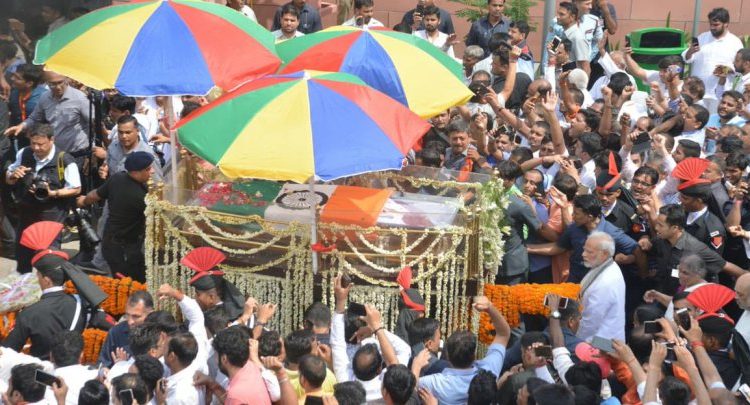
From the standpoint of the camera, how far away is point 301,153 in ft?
24.7

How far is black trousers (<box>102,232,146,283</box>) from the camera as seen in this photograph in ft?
30.0

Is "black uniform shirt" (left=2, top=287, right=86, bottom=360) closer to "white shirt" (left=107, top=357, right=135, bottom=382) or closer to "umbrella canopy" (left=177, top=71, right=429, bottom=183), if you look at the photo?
"white shirt" (left=107, top=357, right=135, bottom=382)

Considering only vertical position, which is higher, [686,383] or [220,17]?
[220,17]

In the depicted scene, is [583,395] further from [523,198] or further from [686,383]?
[523,198]

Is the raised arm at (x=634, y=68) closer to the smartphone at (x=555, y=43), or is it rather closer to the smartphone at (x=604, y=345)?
the smartphone at (x=555, y=43)

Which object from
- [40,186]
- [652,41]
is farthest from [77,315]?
[652,41]

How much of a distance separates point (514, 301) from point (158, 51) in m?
3.55

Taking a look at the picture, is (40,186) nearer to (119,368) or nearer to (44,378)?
(119,368)

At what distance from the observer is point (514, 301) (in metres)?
8.50

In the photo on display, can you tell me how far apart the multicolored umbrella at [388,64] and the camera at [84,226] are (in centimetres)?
232

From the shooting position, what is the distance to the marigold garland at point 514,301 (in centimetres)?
844

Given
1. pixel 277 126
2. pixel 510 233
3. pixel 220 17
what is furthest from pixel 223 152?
pixel 510 233

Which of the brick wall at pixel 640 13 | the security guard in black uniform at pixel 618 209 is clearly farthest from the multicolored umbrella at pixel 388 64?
the brick wall at pixel 640 13

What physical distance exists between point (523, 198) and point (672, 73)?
3.88 m
